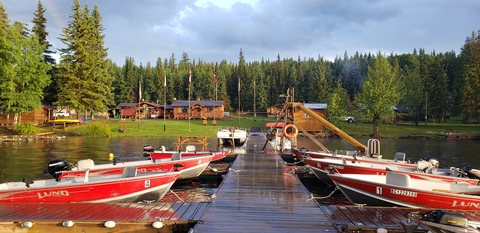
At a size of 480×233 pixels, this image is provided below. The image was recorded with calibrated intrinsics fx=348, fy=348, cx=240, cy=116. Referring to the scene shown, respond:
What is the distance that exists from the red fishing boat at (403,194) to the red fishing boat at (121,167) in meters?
7.00

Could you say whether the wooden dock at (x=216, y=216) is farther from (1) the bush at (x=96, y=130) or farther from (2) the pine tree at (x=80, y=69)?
(2) the pine tree at (x=80, y=69)

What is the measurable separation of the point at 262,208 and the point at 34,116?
59943mm

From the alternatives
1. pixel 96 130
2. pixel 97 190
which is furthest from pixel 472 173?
pixel 96 130

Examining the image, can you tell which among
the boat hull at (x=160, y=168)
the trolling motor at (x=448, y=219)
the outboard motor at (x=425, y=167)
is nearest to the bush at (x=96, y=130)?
the boat hull at (x=160, y=168)

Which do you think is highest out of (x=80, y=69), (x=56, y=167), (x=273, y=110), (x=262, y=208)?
(x=80, y=69)

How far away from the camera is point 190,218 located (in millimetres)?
9266

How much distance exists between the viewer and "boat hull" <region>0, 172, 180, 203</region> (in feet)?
37.6

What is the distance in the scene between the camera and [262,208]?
1026 cm

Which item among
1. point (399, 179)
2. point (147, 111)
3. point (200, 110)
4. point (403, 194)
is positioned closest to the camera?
point (403, 194)

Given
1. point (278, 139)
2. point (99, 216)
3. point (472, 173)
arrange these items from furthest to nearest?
point (278, 139)
point (472, 173)
point (99, 216)

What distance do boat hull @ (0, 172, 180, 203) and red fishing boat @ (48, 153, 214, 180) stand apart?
2271 millimetres

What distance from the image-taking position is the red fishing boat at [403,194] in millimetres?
11180

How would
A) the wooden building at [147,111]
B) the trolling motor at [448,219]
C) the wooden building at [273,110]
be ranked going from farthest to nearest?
the wooden building at [273,110] → the wooden building at [147,111] → the trolling motor at [448,219]

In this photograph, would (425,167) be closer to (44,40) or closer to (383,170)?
(383,170)
